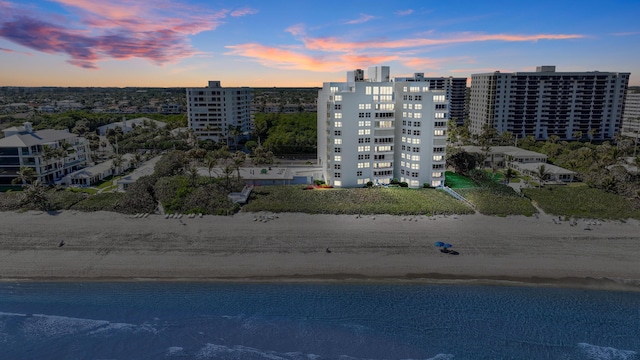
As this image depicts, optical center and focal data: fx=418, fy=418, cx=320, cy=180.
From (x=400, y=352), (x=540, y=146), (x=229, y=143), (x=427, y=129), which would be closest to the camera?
(x=400, y=352)

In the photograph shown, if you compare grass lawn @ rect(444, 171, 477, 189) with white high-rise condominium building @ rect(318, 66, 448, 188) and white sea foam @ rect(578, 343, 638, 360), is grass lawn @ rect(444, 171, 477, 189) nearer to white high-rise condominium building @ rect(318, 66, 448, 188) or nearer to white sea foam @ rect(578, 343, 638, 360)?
white high-rise condominium building @ rect(318, 66, 448, 188)

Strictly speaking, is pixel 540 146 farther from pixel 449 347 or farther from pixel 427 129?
pixel 449 347

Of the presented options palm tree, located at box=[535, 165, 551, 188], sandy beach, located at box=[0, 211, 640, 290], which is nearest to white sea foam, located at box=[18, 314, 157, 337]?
sandy beach, located at box=[0, 211, 640, 290]

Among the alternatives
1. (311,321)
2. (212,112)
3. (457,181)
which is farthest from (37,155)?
(457,181)

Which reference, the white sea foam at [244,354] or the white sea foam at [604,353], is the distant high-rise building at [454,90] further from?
the white sea foam at [244,354]

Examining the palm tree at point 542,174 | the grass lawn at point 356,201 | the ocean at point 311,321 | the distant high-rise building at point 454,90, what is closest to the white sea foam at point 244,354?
the ocean at point 311,321

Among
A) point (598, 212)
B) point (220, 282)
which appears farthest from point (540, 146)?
point (220, 282)

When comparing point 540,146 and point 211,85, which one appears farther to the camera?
point 211,85

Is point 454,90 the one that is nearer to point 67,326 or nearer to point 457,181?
point 457,181
